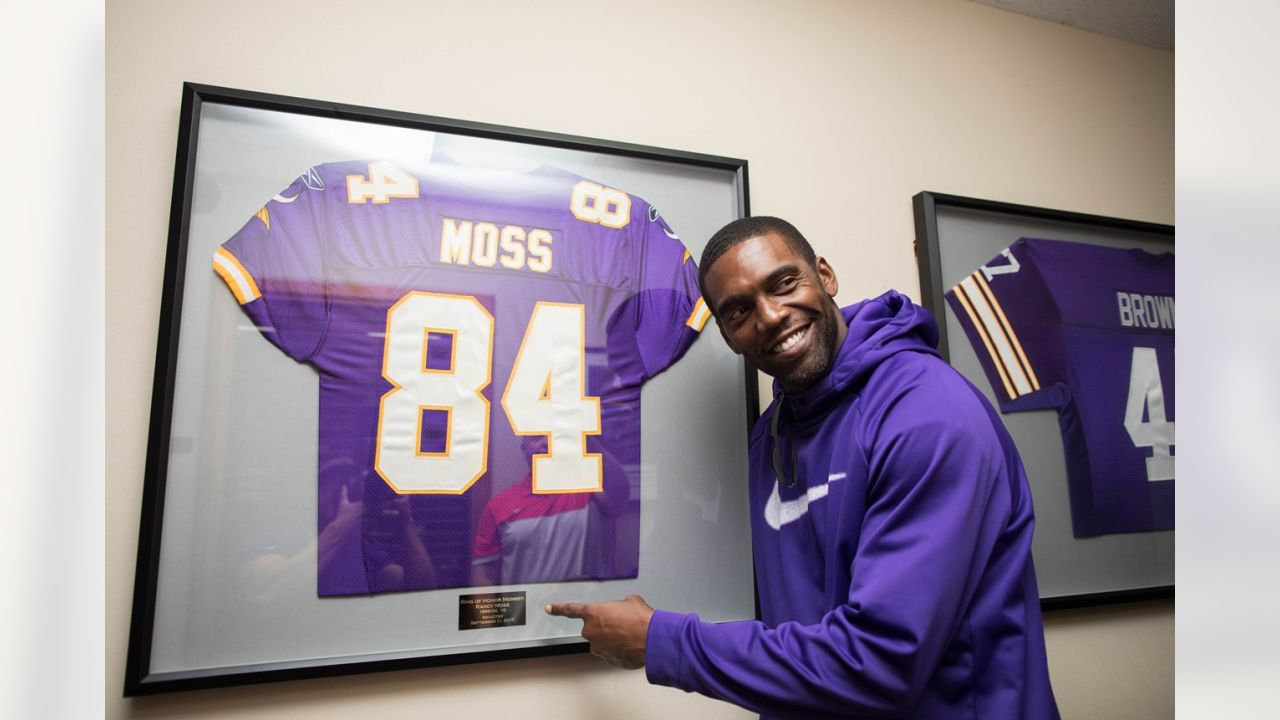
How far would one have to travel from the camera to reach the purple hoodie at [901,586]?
76 centimetres

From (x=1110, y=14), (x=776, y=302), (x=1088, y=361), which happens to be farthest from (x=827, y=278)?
(x=1110, y=14)

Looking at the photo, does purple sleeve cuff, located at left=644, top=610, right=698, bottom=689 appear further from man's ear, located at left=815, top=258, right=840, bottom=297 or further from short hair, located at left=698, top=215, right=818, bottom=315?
man's ear, located at left=815, top=258, right=840, bottom=297

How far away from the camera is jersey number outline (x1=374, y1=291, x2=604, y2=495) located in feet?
3.42

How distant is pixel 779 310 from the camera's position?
3.29 ft

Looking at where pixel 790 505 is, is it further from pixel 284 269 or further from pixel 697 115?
pixel 284 269

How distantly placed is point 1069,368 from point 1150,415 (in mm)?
239

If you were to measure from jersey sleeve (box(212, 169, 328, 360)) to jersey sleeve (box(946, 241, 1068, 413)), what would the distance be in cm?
121

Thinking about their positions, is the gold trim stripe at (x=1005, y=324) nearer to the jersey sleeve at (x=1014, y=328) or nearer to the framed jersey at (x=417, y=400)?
the jersey sleeve at (x=1014, y=328)

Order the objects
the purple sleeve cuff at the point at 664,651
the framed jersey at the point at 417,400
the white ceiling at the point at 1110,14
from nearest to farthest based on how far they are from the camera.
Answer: the purple sleeve cuff at the point at 664,651 < the framed jersey at the point at 417,400 < the white ceiling at the point at 1110,14

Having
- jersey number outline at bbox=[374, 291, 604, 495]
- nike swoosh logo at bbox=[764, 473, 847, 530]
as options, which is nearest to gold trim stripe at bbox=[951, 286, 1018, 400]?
nike swoosh logo at bbox=[764, 473, 847, 530]

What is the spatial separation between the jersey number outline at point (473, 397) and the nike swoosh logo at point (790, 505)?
28 cm

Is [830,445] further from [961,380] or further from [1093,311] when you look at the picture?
[1093,311]

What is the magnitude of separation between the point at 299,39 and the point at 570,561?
952 millimetres

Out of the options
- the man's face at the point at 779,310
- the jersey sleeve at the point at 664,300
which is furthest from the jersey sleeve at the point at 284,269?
the man's face at the point at 779,310
